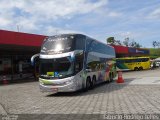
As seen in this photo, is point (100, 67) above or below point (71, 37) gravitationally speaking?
below

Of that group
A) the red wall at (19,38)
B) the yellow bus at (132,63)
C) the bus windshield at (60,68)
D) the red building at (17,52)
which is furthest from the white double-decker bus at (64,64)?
the yellow bus at (132,63)

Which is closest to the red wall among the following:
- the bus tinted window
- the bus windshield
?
the bus tinted window

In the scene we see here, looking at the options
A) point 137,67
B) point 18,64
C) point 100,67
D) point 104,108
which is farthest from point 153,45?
point 104,108

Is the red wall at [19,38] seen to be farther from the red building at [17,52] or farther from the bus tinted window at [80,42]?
the bus tinted window at [80,42]

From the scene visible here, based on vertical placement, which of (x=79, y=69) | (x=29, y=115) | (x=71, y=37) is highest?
(x=71, y=37)

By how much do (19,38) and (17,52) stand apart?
1149 cm

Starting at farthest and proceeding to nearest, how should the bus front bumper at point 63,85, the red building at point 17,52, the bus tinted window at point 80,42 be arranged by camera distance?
the red building at point 17,52
the bus tinted window at point 80,42
the bus front bumper at point 63,85

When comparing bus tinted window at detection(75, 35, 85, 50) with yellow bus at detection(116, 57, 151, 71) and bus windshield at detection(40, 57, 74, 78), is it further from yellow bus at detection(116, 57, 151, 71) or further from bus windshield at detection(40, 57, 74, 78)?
yellow bus at detection(116, 57, 151, 71)

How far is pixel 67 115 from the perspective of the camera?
38.4ft

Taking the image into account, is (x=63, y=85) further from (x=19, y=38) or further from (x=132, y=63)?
(x=132, y=63)

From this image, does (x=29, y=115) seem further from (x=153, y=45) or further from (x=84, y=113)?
(x=153, y=45)

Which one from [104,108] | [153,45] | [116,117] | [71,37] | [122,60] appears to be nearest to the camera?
[116,117]

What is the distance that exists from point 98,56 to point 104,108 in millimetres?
12731

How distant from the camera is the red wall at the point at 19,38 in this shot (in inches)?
1366
